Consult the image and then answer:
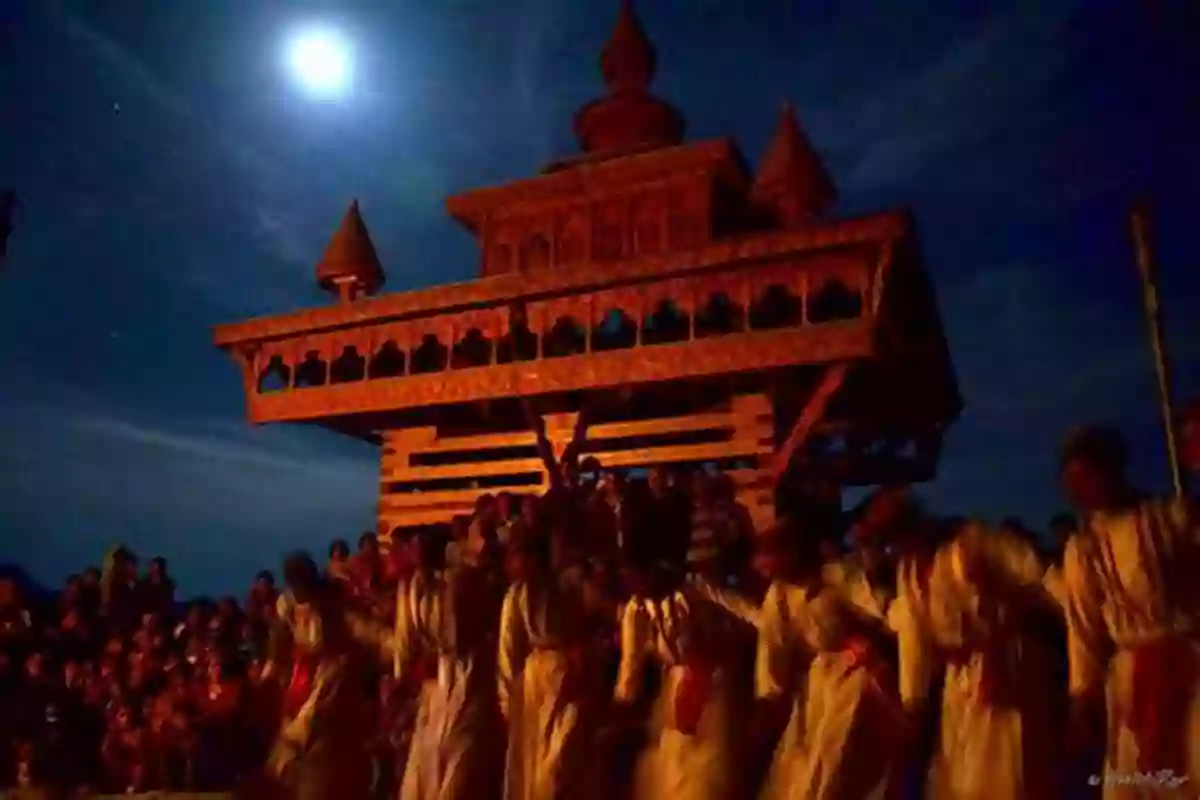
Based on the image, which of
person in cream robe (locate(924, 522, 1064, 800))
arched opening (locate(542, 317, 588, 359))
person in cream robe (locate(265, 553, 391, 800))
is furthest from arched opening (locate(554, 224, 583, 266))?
person in cream robe (locate(924, 522, 1064, 800))

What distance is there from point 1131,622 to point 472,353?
11744 mm

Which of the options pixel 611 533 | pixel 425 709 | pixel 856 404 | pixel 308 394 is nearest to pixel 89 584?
pixel 308 394

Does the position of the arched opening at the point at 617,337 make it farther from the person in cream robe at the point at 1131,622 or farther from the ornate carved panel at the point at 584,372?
the person in cream robe at the point at 1131,622

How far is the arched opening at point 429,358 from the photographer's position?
15.3 meters

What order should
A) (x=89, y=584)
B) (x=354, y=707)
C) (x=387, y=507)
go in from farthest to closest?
(x=387, y=507)
(x=89, y=584)
(x=354, y=707)

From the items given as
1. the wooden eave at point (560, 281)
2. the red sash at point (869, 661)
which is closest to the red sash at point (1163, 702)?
the red sash at point (869, 661)

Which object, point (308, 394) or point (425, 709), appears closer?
point (425, 709)

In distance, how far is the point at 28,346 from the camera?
70.1 m

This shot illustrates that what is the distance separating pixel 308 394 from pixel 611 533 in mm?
6144

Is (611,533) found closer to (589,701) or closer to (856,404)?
(589,701)

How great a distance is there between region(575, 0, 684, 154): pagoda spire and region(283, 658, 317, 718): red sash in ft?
38.0

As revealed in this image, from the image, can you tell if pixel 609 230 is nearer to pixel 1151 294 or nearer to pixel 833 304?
pixel 833 304

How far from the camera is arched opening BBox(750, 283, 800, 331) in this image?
13.5m

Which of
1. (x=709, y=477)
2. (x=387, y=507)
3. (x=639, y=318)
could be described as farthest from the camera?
(x=387, y=507)
